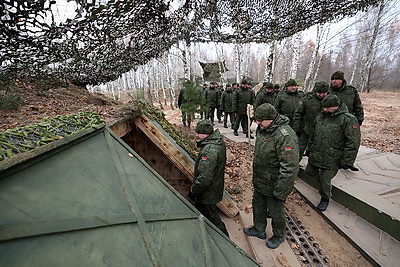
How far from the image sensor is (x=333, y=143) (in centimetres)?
335

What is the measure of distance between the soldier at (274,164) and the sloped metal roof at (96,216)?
3.58 feet

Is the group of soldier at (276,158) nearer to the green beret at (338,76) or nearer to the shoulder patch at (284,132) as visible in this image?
the shoulder patch at (284,132)

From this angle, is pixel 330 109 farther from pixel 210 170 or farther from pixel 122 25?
pixel 122 25

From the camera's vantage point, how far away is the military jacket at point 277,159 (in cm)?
246

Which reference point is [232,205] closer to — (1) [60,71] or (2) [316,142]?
(2) [316,142]

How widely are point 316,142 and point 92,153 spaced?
3580 millimetres

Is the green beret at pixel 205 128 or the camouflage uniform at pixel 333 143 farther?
the camouflage uniform at pixel 333 143

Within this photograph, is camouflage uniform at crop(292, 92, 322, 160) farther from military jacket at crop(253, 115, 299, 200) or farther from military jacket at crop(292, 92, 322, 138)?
military jacket at crop(253, 115, 299, 200)

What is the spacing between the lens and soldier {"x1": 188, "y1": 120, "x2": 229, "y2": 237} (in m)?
2.79

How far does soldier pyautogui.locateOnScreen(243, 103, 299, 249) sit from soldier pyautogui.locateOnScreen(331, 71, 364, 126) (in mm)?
2765

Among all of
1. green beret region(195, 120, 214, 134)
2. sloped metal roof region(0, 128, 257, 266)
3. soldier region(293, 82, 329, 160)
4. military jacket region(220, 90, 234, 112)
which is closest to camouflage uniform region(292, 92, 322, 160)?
soldier region(293, 82, 329, 160)

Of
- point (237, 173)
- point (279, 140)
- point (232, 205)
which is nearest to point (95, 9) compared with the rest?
point (279, 140)

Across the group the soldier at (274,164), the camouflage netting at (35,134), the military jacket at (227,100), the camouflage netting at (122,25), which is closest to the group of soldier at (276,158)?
the soldier at (274,164)

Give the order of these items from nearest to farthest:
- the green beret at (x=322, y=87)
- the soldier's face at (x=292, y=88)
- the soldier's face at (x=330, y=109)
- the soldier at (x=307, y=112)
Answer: the soldier's face at (x=330, y=109) → the green beret at (x=322, y=87) → the soldier at (x=307, y=112) → the soldier's face at (x=292, y=88)
